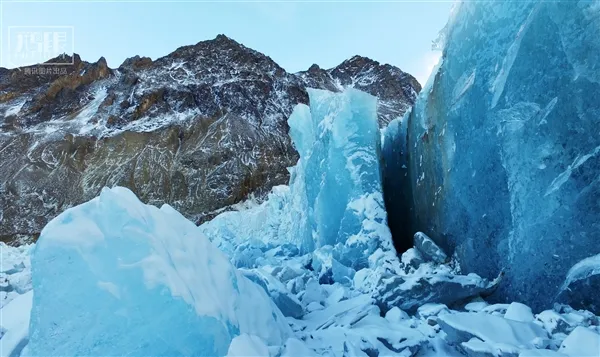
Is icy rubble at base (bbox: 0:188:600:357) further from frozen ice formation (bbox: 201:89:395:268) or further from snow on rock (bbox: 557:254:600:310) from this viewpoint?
frozen ice formation (bbox: 201:89:395:268)

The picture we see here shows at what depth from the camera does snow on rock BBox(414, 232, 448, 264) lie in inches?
175

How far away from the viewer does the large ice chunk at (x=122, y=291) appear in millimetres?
2084

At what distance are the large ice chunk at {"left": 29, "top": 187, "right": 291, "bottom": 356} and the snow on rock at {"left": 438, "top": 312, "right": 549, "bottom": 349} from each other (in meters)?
1.10

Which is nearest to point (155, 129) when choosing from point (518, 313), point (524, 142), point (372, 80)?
point (372, 80)

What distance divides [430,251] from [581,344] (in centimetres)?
248

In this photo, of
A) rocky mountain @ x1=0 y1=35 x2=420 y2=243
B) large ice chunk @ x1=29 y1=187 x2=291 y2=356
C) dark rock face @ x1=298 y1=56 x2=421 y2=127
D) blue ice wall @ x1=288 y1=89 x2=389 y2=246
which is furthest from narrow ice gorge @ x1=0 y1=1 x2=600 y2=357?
dark rock face @ x1=298 y1=56 x2=421 y2=127

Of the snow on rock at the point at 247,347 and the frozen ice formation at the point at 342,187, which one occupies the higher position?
the frozen ice formation at the point at 342,187

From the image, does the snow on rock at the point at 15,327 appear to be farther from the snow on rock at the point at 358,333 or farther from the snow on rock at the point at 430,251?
the snow on rock at the point at 430,251

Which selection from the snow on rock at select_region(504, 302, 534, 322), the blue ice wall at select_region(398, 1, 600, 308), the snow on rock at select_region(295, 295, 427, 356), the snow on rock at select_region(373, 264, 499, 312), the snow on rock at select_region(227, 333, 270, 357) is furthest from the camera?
the snow on rock at select_region(373, 264, 499, 312)

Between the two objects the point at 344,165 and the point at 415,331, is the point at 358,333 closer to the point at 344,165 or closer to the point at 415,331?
the point at 415,331

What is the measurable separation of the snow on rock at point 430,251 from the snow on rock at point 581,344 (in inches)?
90.2

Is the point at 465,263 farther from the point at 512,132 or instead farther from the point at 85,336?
the point at 85,336

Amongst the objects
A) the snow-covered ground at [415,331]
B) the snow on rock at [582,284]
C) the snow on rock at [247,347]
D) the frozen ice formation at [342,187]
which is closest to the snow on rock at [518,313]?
the snow-covered ground at [415,331]

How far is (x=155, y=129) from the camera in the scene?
106 feet
